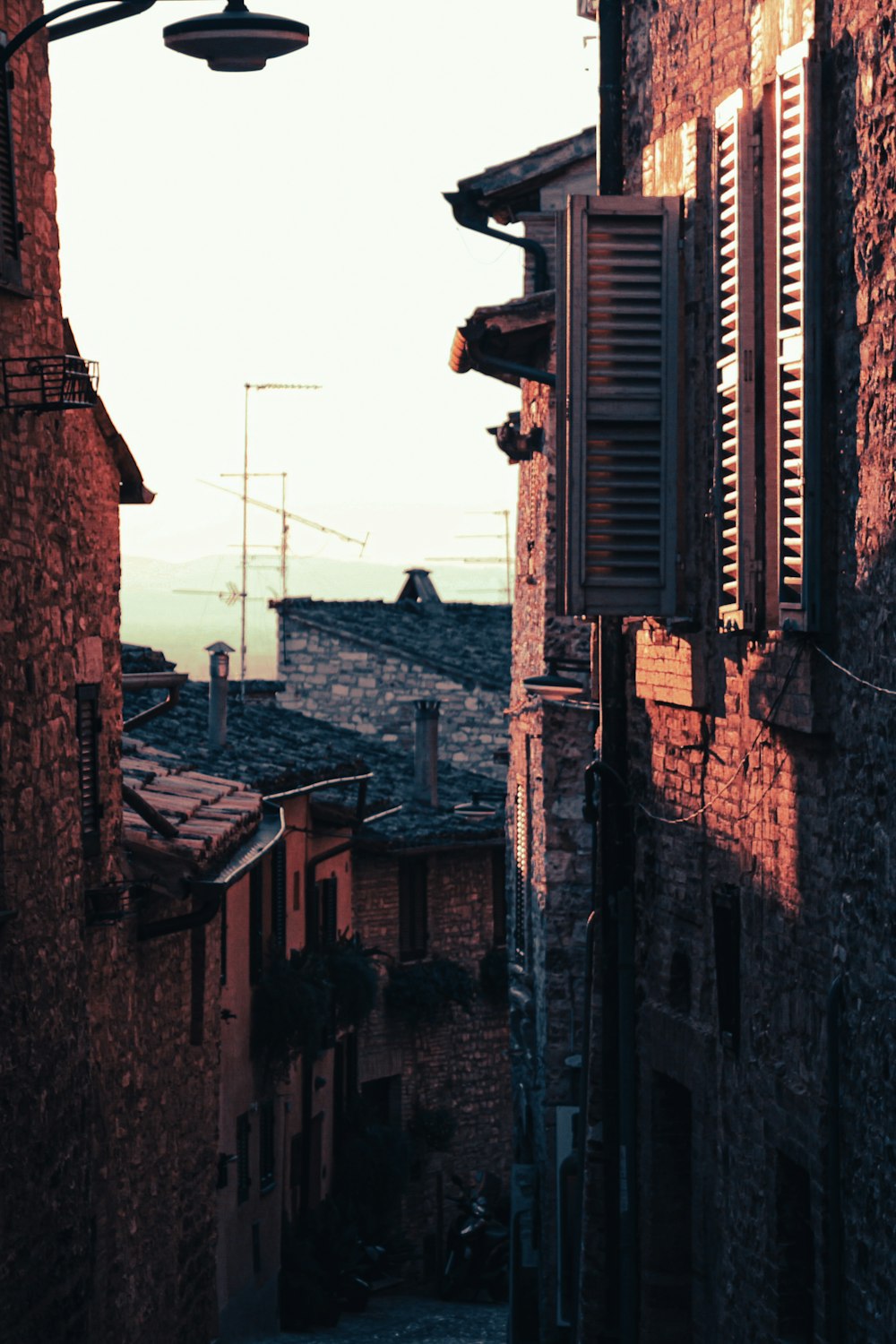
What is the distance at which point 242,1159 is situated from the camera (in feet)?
71.3

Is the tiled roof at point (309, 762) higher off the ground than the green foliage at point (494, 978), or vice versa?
the tiled roof at point (309, 762)

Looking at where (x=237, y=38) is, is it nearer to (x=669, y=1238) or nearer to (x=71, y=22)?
(x=71, y=22)

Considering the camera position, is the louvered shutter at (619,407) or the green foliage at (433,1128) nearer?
the louvered shutter at (619,407)

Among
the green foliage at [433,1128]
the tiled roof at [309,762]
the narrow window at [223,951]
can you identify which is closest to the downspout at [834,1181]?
the tiled roof at [309,762]

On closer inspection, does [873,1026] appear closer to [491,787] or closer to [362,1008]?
[362,1008]

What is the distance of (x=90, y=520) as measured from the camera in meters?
14.4

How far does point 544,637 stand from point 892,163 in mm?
10091

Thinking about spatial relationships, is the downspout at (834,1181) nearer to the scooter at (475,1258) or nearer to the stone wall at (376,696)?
the scooter at (475,1258)

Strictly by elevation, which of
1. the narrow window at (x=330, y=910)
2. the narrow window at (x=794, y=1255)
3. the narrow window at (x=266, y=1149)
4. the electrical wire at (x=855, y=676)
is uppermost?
the electrical wire at (x=855, y=676)

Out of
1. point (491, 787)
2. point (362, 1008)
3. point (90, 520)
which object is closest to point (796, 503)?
point (90, 520)

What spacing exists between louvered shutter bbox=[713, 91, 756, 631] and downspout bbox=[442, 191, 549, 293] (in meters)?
8.93

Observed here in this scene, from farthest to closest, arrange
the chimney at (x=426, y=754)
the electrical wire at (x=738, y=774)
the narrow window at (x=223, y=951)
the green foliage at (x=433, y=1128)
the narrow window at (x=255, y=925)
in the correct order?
the chimney at (x=426, y=754) → the green foliage at (x=433, y=1128) → the narrow window at (x=255, y=925) → the narrow window at (x=223, y=951) → the electrical wire at (x=738, y=774)

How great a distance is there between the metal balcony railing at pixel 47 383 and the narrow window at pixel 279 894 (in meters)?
11.9

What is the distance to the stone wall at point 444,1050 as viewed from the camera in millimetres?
30203
